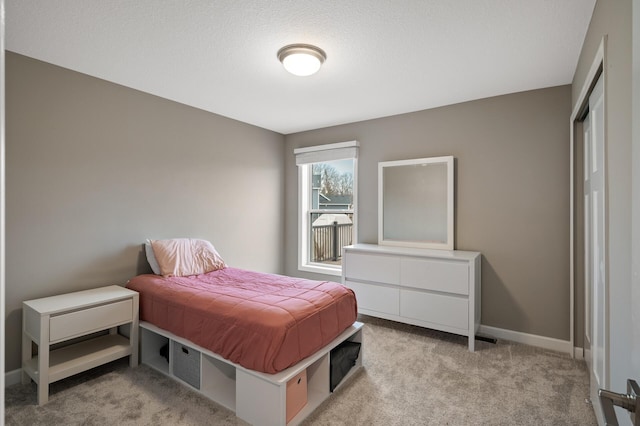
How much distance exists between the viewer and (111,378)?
2461mm

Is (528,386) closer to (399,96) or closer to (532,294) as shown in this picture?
(532,294)

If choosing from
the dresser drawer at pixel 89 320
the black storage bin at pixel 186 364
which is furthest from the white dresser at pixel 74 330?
the black storage bin at pixel 186 364

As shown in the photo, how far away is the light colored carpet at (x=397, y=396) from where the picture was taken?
1995mm

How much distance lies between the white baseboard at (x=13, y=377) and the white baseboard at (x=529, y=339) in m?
3.89

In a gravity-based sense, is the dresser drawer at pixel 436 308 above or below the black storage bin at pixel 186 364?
above

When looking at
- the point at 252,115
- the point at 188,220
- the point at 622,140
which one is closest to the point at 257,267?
the point at 188,220

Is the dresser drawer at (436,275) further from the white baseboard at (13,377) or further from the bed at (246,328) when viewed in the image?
the white baseboard at (13,377)

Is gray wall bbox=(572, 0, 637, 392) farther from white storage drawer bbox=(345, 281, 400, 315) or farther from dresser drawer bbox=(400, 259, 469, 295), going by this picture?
white storage drawer bbox=(345, 281, 400, 315)

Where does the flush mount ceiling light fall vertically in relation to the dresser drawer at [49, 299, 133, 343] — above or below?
above

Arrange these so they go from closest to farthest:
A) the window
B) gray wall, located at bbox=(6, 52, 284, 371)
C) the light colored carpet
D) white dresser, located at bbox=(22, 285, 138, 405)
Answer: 1. the light colored carpet
2. white dresser, located at bbox=(22, 285, 138, 405)
3. gray wall, located at bbox=(6, 52, 284, 371)
4. the window

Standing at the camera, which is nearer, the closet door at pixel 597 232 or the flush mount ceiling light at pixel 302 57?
the closet door at pixel 597 232

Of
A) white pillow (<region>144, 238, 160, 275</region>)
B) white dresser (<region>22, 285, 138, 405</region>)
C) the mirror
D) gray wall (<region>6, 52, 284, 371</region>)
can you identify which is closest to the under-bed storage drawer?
white dresser (<region>22, 285, 138, 405</region>)

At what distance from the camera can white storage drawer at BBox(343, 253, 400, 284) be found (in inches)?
130

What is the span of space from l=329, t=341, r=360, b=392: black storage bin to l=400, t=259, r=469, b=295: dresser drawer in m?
0.91
